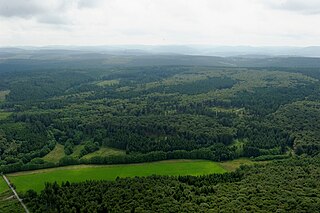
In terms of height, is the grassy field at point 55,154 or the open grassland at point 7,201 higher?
the open grassland at point 7,201

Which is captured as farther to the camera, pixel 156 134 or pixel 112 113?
pixel 112 113

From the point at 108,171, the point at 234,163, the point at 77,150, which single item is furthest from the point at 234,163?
the point at 77,150

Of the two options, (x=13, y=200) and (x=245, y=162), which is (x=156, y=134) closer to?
(x=245, y=162)

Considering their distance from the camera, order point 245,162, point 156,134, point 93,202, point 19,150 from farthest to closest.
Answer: point 156,134, point 19,150, point 245,162, point 93,202

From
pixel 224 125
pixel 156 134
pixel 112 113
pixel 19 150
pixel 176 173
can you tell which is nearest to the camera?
pixel 176 173

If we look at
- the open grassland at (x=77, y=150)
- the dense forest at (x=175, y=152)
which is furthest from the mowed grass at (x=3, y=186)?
the open grassland at (x=77, y=150)

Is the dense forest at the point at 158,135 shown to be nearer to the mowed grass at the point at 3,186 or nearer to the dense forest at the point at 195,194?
the mowed grass at the point at 3,186

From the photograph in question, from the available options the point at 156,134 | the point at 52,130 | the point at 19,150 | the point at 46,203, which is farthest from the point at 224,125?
the point at 46,203
